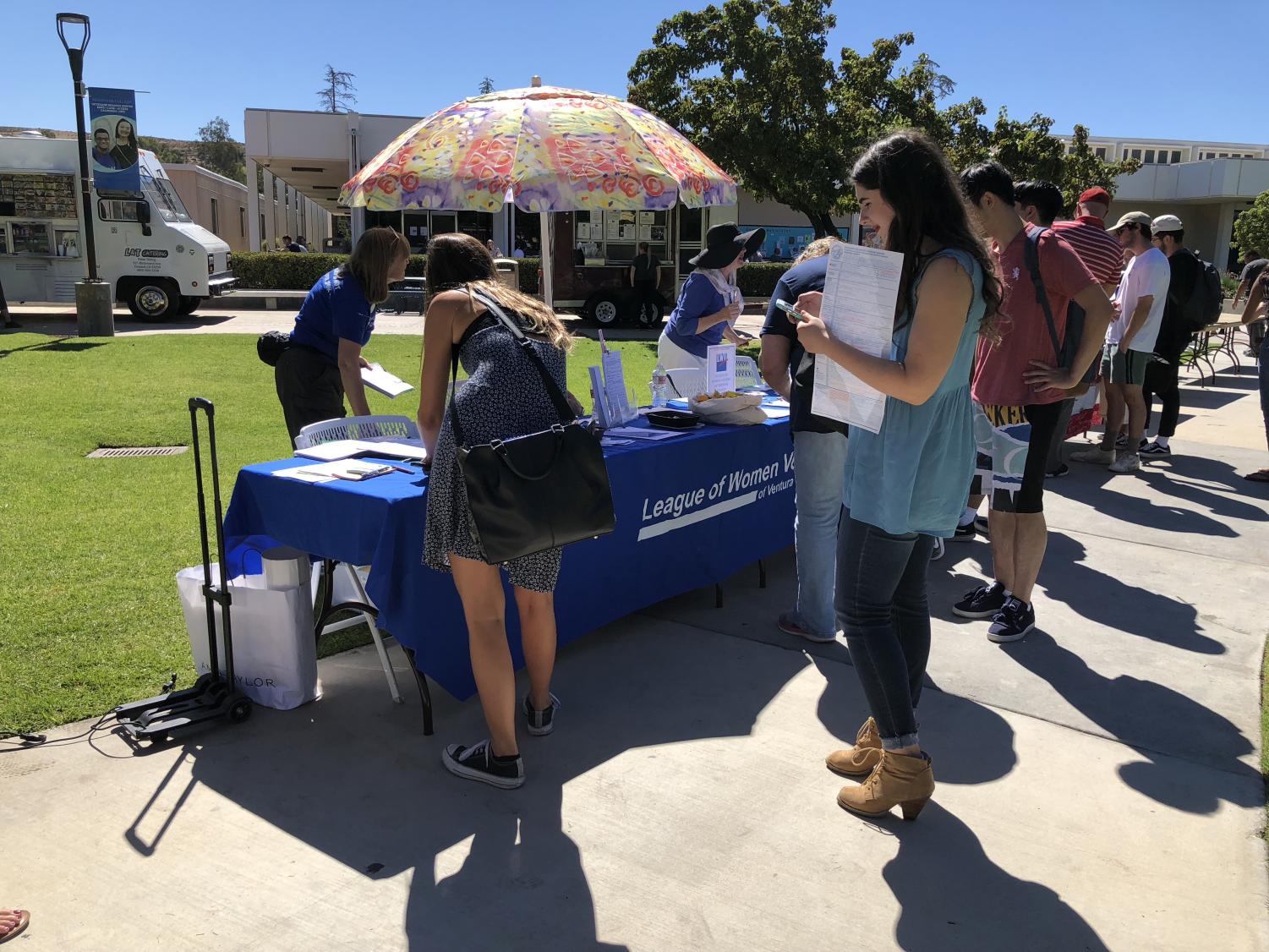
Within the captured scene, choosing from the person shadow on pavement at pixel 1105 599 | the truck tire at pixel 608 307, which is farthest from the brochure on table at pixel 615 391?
the truck tire at pixel 608 307

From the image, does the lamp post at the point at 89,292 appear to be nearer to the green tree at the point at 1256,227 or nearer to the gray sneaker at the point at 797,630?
the gray sneaker at the point at 797,630

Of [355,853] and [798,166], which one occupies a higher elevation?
[798,166]

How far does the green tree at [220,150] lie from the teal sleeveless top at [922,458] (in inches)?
4439

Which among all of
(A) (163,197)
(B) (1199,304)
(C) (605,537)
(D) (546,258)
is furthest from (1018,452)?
(A) (163,197)

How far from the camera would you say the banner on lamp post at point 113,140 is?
16.9 meters

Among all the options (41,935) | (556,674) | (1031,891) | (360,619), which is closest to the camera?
(41,935)

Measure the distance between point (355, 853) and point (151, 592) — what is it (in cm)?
255

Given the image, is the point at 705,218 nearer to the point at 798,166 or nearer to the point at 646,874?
the point at 798,166

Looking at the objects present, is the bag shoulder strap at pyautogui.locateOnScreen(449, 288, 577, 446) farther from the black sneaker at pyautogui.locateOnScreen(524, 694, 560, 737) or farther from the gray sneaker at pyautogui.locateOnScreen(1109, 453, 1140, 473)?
the gray sneaker at pyautogui.locateOnScreen(1109, 453, 1140, 473)

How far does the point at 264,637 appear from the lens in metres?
3.59

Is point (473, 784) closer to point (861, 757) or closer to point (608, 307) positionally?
point (861, 757)

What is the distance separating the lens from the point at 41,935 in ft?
7.95

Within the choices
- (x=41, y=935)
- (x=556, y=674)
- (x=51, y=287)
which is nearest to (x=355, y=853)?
(x=41, y=935)

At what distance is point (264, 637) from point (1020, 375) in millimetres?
3242
